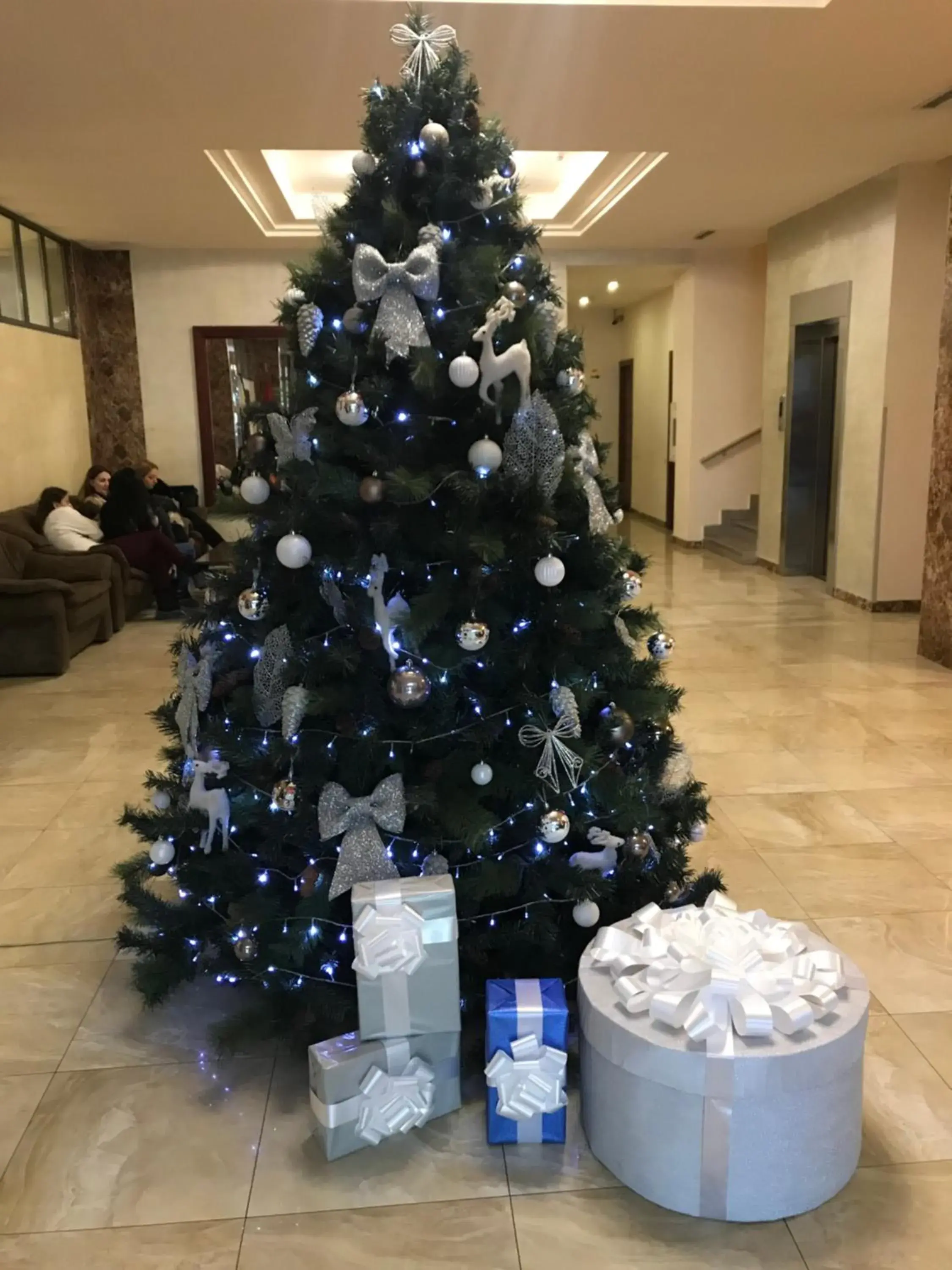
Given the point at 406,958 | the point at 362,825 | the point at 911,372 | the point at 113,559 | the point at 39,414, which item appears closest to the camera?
the point at 406,958

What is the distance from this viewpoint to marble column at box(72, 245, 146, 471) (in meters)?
9.20

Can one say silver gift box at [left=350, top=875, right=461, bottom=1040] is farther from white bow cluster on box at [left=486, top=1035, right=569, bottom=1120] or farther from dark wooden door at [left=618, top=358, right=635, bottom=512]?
dark wooden door at [left=618, top=358, right=635, bottom=512]

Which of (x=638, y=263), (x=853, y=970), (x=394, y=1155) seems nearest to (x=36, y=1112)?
(x=394, y=1155)

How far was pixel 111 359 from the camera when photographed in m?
9.42

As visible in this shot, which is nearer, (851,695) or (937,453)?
(851,695)

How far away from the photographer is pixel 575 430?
2223 mm

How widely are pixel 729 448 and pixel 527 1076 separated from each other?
29.2ft

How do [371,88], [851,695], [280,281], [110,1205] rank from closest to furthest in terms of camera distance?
[110,1205] → [371,88] → [851,695] → [280,281]

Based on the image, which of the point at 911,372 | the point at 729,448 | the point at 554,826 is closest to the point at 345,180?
the point at 911,372

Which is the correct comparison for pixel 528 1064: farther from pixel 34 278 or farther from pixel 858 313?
pixel 34 278

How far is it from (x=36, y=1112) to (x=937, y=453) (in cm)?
524

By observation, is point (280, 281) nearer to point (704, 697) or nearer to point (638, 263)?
point (638, 263)

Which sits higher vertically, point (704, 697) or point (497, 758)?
point (497, 758)

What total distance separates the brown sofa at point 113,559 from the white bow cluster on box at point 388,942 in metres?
5.17
